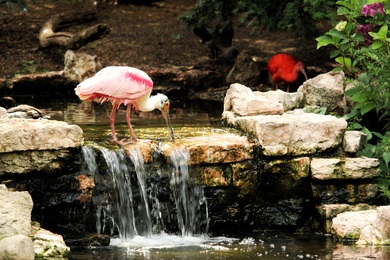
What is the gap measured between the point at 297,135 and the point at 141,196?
1539mm

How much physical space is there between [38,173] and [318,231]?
256cm

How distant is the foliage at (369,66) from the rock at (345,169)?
0.89 ft

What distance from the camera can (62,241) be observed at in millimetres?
6801

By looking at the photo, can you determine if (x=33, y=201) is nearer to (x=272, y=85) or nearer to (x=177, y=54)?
(x=272, y=85)

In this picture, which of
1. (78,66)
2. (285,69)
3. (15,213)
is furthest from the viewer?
(78,66)

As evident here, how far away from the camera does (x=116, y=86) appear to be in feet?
26.5

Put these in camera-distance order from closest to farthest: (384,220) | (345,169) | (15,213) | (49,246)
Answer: (49,246)
(15,213)
(384,220)
(345,169)

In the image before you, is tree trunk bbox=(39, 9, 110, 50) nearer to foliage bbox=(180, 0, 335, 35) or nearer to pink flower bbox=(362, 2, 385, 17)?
foliage bbox=(180, 0, 335, 35)

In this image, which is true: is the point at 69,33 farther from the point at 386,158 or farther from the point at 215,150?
the point at 386,158

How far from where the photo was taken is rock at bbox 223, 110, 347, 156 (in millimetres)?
8289

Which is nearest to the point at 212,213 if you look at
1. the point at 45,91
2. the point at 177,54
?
the point at 45,91

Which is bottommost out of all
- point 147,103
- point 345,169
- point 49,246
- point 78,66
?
point 49,246

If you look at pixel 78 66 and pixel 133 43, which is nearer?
pixel 78 66

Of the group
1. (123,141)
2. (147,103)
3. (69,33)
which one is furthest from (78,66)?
(123,141)
